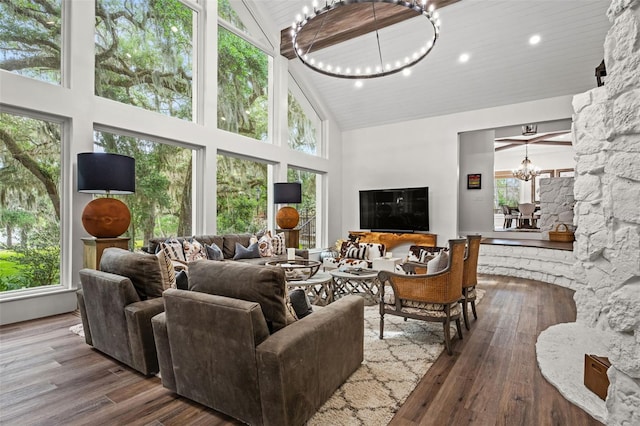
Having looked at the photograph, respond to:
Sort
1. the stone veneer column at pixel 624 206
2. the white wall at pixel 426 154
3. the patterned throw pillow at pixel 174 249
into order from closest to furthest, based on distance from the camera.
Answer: the stone veneer column at pixel 624 206, the patterned throw pillow at pixel 174 249, the white wall at pixel 426 154

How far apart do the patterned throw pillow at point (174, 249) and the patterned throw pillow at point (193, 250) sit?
54mm

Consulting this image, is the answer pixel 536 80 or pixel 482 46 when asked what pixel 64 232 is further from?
pixel 536 80

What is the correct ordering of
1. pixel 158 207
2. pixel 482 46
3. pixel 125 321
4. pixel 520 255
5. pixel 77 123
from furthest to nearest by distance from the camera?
pixel 520 255 < pixel 482 46 < pixel 158 207 < pixel 77 123 < pixel 125 321

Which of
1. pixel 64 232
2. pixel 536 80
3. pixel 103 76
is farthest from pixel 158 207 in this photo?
pixel 536 80

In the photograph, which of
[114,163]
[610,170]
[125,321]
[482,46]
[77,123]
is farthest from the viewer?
[482,46]

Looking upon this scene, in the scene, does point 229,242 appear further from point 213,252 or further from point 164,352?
point 164,352

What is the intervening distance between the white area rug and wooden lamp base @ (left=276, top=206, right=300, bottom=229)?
4247 mm

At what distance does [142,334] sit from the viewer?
2.27 meters

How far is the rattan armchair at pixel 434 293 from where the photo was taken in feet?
9.21

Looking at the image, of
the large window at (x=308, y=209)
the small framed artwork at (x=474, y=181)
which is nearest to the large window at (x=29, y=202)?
the large window at (x=308, y=209)

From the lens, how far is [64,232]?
3916mm

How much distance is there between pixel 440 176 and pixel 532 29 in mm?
3032

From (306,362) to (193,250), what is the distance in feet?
10.6

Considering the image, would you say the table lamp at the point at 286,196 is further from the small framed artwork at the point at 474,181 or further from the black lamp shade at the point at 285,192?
the small framed artwork at the point at 474,181
